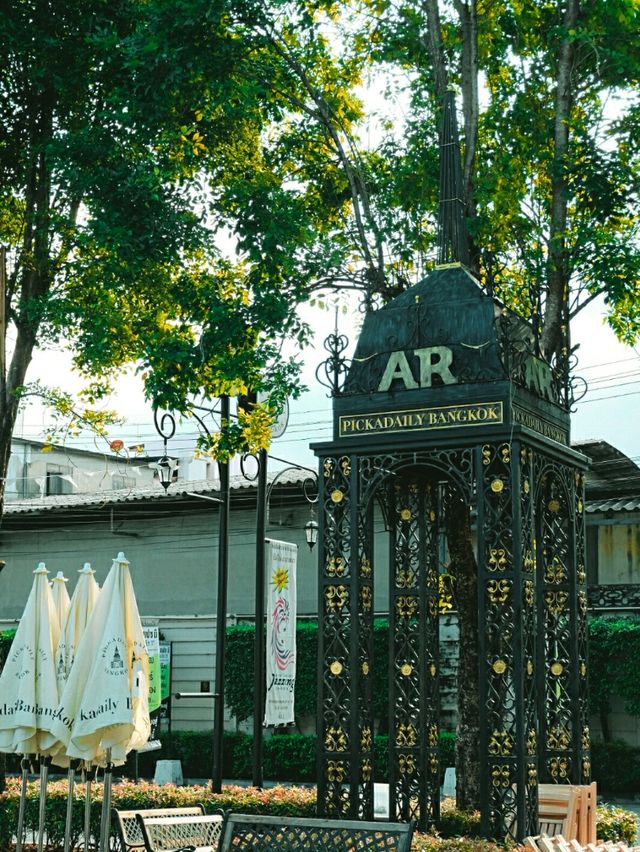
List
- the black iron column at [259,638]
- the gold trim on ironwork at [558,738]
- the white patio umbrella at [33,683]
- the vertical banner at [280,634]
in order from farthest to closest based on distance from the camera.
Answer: the vertical banner at [280,634]
the black iron column at [259,638]
the gold trim on ironwork at [558,738]
the white patio umbrella at [33,683]

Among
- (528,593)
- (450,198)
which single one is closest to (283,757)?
(450,198)

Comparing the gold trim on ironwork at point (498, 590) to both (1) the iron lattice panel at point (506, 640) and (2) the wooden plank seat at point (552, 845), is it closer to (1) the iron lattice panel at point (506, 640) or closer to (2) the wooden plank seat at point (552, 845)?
(1) the iron lattice panel at point (506, 640)

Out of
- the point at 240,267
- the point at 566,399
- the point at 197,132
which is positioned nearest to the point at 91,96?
the point at 197,132

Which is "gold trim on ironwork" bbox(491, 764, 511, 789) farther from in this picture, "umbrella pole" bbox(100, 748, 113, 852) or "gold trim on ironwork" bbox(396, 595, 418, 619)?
"umbrella pole" bbox(100, 748, 113, 852)

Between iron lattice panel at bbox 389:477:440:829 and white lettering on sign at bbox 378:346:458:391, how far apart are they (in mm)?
1625

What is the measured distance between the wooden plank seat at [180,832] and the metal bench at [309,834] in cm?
170

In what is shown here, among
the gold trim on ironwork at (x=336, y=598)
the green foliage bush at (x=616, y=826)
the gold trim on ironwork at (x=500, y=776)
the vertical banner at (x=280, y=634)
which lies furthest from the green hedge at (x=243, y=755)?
the gold trim on ironwork at (x=500, y=776)

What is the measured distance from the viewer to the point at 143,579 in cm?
3469

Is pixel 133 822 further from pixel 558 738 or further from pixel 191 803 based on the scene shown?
pixel 558 738

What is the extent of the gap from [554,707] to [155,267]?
7.13m

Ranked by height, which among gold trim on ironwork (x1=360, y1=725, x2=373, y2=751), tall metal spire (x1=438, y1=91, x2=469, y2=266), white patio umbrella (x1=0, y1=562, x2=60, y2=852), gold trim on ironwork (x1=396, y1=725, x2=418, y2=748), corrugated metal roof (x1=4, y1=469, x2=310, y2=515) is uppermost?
tall metal spire (x1=438, y1=91, x2=469, y2=266)

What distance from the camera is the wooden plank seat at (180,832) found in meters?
10.2

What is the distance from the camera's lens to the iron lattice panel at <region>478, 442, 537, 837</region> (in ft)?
30.0

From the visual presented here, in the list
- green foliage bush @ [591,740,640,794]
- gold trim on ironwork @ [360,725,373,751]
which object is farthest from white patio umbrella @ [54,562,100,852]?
green foliage bush @ [591,740,640,794]
